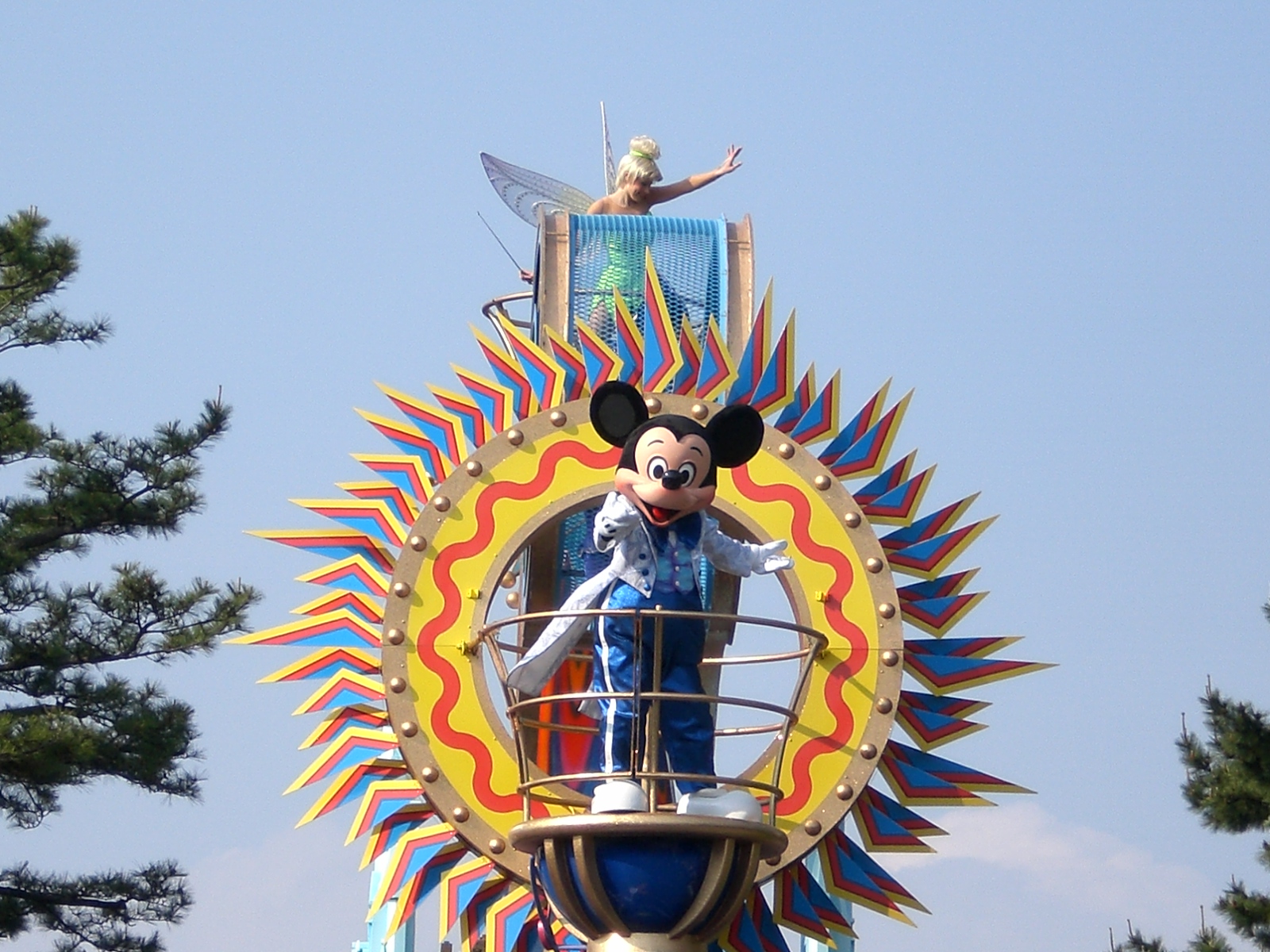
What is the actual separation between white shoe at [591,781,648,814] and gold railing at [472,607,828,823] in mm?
74

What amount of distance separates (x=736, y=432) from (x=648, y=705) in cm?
131

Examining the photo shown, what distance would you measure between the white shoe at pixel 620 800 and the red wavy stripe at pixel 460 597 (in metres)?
1.19

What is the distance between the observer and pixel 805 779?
38.1 ft

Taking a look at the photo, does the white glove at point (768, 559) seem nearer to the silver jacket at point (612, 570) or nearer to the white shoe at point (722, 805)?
the silver jacket at point (612, 570)

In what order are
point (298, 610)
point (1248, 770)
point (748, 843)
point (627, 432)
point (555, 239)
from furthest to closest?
point (1248, 770) → point (555, 239) → point (298, 610) → point (627, 432) → point (748, 843)

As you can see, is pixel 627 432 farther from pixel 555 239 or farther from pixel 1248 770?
pixel 1248 770

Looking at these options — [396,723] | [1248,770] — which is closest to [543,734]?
[396,723]

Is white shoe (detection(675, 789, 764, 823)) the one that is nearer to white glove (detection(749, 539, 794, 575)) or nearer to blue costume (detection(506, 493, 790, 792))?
blue costume (detection(506, 493, 790, 792))

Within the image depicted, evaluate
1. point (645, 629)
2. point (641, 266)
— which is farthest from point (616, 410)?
point (641, 266)

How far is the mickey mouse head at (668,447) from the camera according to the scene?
10.9 metres

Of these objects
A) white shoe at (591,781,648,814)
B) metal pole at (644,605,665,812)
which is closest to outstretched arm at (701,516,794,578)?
metal pole at (644,605,665,812)

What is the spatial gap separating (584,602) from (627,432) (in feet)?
2.63

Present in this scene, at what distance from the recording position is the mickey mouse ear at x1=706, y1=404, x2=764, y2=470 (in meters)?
11.1

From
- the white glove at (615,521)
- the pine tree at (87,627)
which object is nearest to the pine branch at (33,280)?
A: the pine tree at (87,627)
